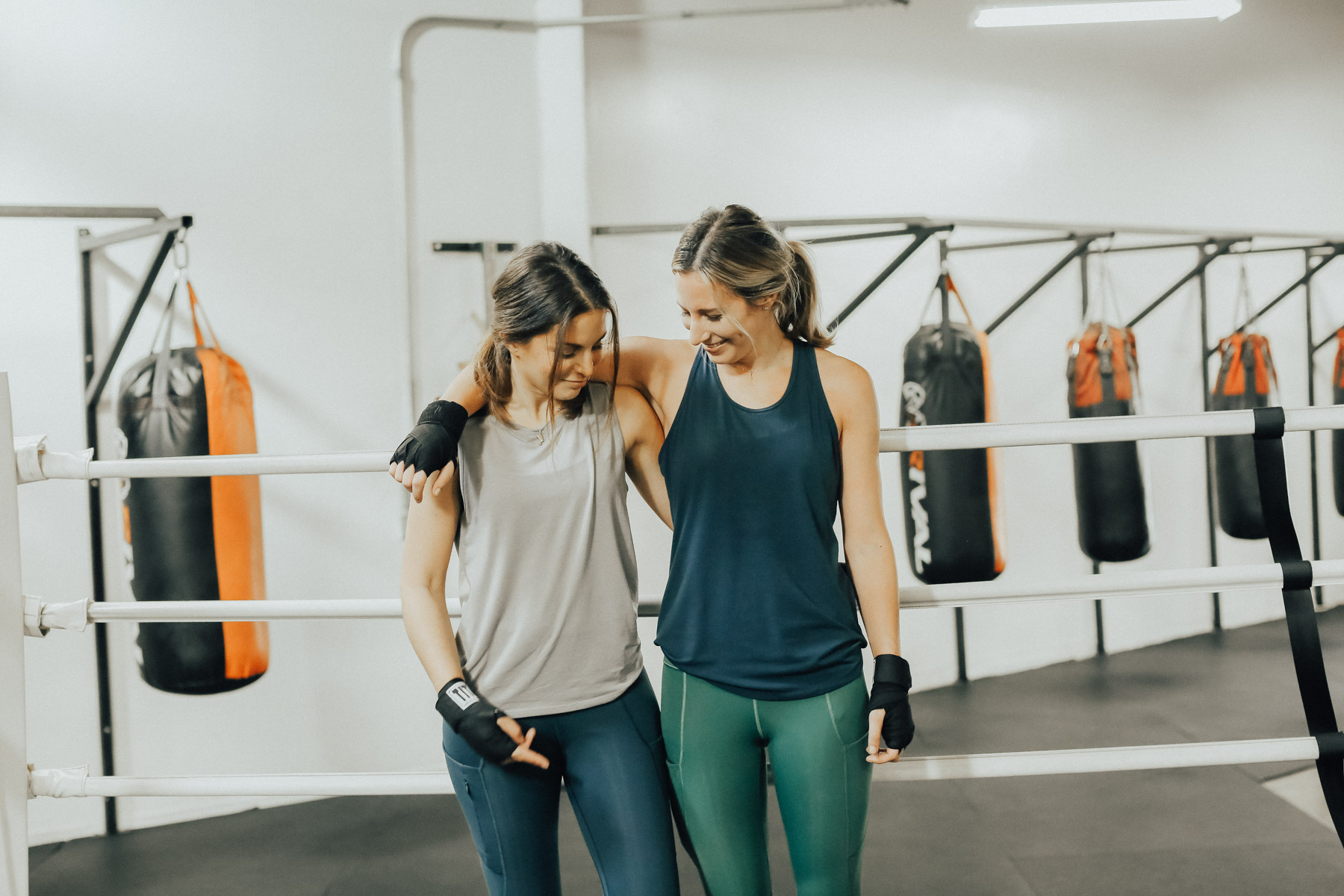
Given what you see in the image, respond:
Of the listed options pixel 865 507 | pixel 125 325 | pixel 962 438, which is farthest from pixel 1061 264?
pixel 125 325

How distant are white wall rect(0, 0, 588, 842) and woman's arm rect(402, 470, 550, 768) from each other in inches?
79.2

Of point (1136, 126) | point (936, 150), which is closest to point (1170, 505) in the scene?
point (1136, 126)

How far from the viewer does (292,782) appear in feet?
3.98

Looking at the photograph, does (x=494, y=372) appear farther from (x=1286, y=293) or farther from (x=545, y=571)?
(x=1286, y=293)

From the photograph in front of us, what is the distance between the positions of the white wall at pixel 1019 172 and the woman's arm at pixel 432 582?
237cm

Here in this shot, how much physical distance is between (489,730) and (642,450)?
15.4 inches

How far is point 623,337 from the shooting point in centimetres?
151

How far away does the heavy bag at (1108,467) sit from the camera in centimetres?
333

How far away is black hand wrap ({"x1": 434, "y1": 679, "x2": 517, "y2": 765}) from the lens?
993 mm

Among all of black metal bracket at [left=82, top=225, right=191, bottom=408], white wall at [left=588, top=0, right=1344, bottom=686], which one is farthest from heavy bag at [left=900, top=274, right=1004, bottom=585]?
black metal bracket at [left=82, top=225, right=191, bottom=408]

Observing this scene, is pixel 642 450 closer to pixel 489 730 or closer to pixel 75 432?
pixel 489 730

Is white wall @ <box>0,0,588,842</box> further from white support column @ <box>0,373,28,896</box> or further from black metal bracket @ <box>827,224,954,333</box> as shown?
white support column @ <box>0,373,28,896</box>

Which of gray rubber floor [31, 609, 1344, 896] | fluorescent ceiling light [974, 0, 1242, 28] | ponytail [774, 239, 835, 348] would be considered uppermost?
fluorescent ceiling light [974, 0, 1242, 28]

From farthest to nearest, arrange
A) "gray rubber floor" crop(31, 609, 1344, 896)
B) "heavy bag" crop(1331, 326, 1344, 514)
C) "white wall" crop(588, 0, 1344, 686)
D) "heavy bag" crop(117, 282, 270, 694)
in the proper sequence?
1. "heavy bag" crop(1331, 326, 1344, 514)
2. "white wall" crop(588, 0, 1344, 686)
3. "heavy bag" crop(117, 282, 270, 694)
4. "gray rubber floor" crop(31, 609, 1344, 896)
